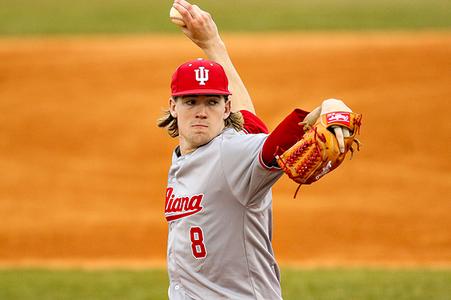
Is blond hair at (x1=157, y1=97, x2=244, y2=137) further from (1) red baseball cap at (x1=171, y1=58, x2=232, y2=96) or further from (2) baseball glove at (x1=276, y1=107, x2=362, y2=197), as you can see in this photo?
(2) baseball glove at (x1=276, y1=107, x2=362, y2=197)

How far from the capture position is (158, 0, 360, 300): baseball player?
405 cm

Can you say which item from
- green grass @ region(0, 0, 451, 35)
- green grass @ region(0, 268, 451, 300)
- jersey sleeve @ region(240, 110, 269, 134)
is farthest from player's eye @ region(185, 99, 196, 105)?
green grass @ region(0, 0, 451, 35)

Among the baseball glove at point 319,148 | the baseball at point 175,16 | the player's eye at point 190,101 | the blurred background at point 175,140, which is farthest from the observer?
the blurred background at point 175,140

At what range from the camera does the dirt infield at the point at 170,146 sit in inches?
447

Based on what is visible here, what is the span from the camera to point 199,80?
13.5 feet

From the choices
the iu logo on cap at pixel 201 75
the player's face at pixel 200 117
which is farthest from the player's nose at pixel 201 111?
the iu logo on cap at pixel 201 75

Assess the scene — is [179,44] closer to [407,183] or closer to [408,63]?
[408,63]

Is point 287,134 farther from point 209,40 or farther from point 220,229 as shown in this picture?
point 209,40

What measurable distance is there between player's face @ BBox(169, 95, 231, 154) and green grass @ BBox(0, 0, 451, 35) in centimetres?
1709

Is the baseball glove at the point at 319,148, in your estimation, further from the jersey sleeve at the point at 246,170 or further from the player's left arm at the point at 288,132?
the jersey sleeve at the point at 246,170

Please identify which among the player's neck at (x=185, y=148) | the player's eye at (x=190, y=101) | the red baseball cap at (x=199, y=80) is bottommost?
the player's neck at (x=185, y=148)

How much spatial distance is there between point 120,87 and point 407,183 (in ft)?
20.6

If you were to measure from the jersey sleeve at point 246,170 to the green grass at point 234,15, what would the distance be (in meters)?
17.3

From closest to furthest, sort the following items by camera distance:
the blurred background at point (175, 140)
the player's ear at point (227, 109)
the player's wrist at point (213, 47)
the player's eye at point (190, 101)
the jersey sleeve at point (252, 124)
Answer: the player's eye at point (190, 101), the player's ear at point (227, 109), the jersey sleeve at point (252, 124), the player's wrist at point (213, 47), the blurred background at point (175, 140)
